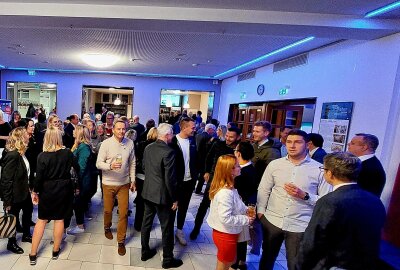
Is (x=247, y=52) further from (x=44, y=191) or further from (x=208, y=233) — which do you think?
(x=44, y=191)

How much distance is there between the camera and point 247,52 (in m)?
5.67

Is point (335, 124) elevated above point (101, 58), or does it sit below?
below

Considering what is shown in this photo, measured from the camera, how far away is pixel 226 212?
1.97 meters

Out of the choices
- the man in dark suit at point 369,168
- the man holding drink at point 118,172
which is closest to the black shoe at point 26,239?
the man holding drink at point 118,172

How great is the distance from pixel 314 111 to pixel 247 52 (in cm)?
205

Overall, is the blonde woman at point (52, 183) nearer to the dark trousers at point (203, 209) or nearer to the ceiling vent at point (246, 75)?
the dark trousers at point (203, 209)

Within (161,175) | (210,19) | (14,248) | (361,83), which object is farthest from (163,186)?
(361,83)

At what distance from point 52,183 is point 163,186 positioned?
1130 mm

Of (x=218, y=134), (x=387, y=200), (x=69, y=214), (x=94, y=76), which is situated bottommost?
(x=69, y=214)

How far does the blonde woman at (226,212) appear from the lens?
1.99m

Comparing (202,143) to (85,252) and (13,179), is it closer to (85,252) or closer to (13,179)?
(85,252)

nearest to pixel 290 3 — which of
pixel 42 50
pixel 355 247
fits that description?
pixel 355 247

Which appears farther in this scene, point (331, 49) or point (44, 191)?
point (331, 49)

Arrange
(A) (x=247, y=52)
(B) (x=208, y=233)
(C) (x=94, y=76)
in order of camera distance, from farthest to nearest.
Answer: (C) (x=94, y=76), (A) (x=247, y=52), (B) (x=208, y=233)
